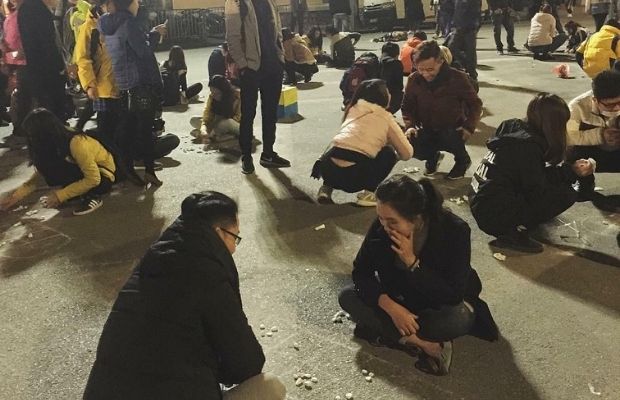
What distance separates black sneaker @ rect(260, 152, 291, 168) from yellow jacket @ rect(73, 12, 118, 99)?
1413 mm

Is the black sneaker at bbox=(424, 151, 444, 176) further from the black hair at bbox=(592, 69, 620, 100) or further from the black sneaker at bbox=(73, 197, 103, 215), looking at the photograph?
the black sneaker at bbox=(73, 197, 103, 215)

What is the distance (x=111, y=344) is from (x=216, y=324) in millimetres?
310

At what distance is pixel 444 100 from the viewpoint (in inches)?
196

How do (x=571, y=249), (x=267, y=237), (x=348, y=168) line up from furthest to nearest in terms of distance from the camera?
(x=348, y=168) → (x=267, y=237) → (x=571, y=249)

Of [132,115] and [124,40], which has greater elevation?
[124,40]

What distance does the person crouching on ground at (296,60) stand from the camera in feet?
32.7

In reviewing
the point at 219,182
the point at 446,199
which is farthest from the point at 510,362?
the point at 219,182

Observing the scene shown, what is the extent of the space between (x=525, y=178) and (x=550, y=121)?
355mm

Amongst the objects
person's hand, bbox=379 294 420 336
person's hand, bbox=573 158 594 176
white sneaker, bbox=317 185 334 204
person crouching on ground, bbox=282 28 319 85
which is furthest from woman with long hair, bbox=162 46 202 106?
person's hand, bbox=379 294 420 336

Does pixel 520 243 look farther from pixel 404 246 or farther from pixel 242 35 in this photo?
pixel 242 35

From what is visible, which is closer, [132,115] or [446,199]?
[446,199]

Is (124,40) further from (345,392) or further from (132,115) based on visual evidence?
(345,392)

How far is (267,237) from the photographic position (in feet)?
13.8

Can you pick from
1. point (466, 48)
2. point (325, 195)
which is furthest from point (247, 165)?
point (466, 48)
